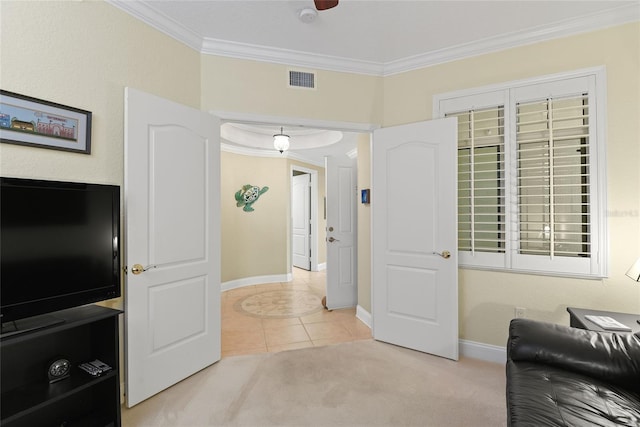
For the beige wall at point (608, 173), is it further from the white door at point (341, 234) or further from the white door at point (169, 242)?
the white door at point (169, 242)

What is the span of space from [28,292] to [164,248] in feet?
2.74

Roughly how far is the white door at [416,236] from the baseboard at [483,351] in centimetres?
19

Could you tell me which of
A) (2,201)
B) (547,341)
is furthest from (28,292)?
(547,341)

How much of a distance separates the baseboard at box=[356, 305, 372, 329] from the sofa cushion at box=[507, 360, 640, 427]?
215cm

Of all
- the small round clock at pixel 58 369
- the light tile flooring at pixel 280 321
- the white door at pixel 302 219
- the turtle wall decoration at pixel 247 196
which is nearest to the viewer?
the small round clock at pixel 58 369

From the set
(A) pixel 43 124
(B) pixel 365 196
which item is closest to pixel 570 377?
(B) pixel 365 196

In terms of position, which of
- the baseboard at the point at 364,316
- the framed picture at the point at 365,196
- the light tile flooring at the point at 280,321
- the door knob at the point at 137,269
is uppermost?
the framed picture at the point at 365,196

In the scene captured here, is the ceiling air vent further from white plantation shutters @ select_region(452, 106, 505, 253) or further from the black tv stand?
the black tv stand

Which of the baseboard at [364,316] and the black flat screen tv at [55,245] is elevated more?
the black flat screen tv at [55,245]

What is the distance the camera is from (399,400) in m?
2.19

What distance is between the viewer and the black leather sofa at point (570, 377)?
126 cm

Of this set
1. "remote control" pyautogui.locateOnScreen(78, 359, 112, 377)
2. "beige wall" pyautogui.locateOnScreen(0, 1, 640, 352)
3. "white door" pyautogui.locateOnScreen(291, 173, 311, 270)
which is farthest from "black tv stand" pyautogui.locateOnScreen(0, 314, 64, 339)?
"white door" pyautogui.locateOnScreen(291, 173, 311, 270)

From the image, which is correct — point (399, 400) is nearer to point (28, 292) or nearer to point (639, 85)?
point (28, 292)

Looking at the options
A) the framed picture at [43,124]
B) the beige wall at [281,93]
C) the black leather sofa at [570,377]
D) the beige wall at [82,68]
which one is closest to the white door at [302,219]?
the beige wall at [281,93]
